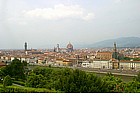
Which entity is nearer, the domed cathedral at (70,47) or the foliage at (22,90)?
the foliage at (22,90)

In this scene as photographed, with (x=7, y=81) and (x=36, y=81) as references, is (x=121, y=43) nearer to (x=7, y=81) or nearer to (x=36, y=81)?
(x=36, y=81)

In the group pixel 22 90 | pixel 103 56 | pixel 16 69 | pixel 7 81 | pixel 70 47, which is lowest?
Result: pixel 22 90

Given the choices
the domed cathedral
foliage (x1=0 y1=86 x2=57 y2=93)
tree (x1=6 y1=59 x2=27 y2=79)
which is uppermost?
the domed cathedral

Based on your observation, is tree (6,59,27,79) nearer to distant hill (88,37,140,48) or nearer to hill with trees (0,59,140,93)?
hill with trees (0,59,140,93)

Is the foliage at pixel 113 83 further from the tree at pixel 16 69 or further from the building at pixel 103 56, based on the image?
the tree at pixel 16 69

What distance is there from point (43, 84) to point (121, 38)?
3.82 feet

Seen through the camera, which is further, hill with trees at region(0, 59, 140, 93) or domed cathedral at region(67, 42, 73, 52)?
domed cathedral at region(67, 42, 73, 52)

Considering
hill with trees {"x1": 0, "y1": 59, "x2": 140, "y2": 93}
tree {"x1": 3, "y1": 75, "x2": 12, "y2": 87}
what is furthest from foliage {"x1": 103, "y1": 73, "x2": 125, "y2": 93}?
tree {"x1": 3, "y1": 75, "x2": 12, "y2": 87}

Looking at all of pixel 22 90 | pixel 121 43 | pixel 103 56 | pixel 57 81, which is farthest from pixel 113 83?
pixel 22 90

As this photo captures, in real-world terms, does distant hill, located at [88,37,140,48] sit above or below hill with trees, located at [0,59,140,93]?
above

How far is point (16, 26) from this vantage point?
3.42 meters

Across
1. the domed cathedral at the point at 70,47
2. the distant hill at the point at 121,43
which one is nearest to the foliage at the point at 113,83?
the distant hill at the point at 121,43
